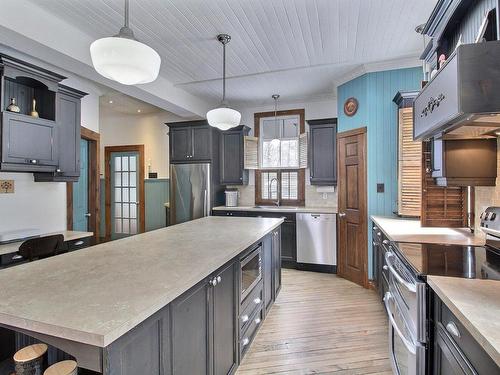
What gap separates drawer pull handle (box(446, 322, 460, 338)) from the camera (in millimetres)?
1065

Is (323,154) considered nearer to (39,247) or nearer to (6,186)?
(39,247)

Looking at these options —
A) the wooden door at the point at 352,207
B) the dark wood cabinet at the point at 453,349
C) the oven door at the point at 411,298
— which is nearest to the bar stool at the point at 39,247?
the oven door at the point at 411,298

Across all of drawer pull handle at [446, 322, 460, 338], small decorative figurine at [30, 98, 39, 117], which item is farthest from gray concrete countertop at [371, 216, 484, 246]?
small decorative figurine at [30, 98, 39, 117]

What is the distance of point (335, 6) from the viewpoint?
7.98 feet

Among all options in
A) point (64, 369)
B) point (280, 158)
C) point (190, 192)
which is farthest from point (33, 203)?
point (280, 158)

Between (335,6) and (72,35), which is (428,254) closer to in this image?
(335,6)

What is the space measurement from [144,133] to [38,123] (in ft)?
10.3

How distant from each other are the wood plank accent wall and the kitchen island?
1.74 metres

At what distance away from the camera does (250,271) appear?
228 cm

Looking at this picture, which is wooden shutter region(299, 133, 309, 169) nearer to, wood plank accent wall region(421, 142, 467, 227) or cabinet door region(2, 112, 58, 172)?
wood plank accent wall region(421, 142, 467, 227)

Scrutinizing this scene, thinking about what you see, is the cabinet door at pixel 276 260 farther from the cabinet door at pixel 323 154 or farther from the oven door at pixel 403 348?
the cabinet door at pixel 323 154

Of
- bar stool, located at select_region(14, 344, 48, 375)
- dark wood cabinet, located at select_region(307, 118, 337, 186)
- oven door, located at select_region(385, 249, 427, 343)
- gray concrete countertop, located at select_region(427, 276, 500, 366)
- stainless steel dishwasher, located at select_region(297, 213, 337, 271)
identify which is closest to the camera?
gray concrete countertop, located at select_region(427, 276, 500, 366)

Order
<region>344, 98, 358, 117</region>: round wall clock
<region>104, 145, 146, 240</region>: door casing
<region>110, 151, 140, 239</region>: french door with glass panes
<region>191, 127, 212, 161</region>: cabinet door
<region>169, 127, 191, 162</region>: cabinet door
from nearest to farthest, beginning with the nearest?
<region>344, 98, 358, 117</region>: round wall clock, <region>191, 127, 212, 161</region>: cabinet door, <region>169, 127, 191, 162</region>: cabinet door, <region>104, 145, 146, 240</region>: door casing, <region>110, 151, 140, 239</region>: french door with glass panes

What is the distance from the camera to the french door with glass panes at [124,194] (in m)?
6.07
